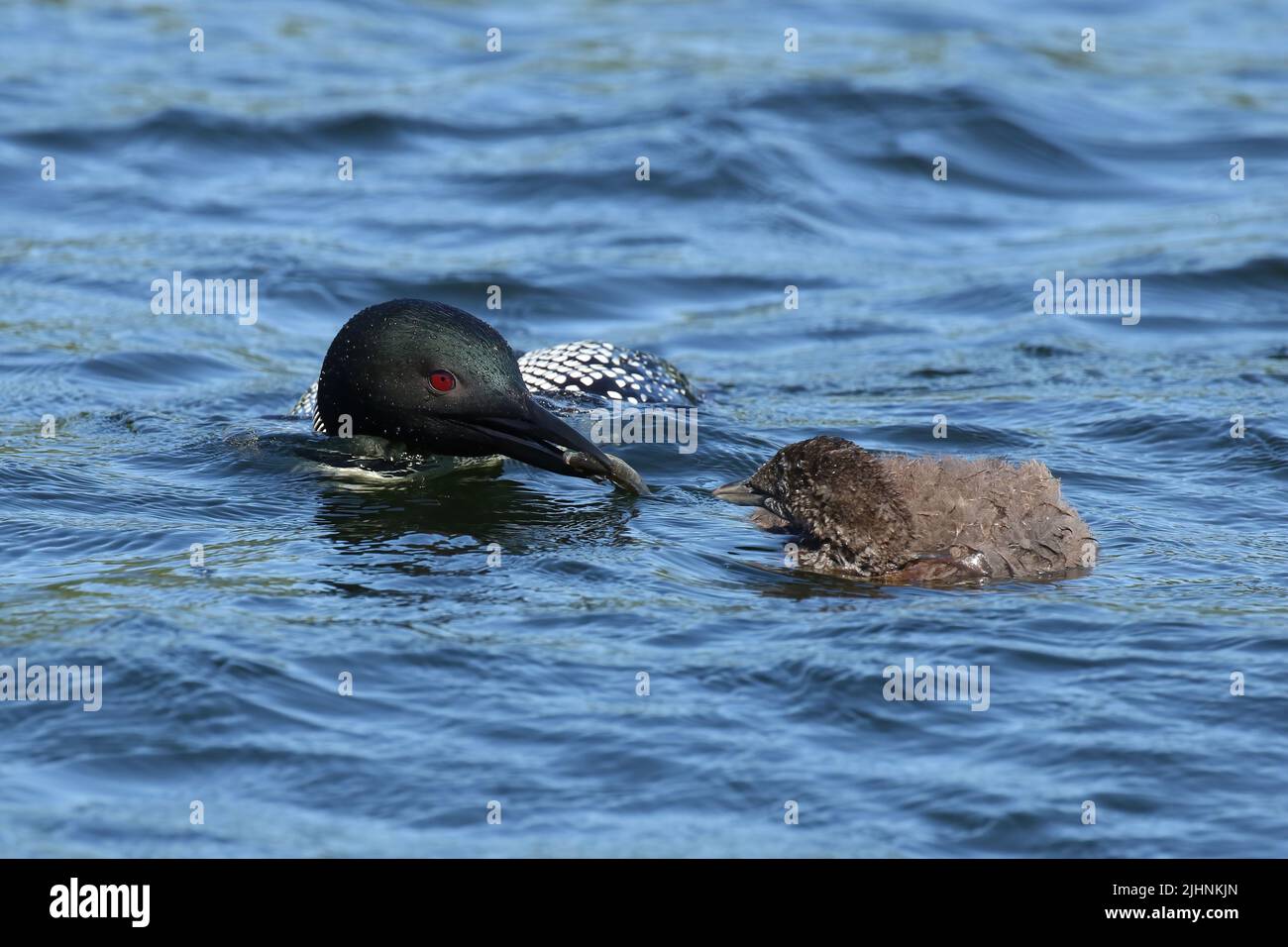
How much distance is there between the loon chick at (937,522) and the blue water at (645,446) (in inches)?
5.7

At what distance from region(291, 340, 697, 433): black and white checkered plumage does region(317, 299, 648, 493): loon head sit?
107 cm

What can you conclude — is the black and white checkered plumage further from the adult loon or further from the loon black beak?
the loon black beak

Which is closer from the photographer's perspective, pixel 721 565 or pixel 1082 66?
pixel 721 565

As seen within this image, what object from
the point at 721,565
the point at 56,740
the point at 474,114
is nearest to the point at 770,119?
the point at 474,114

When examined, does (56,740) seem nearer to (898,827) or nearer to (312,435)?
(898,827)

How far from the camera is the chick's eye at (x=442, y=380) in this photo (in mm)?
7133

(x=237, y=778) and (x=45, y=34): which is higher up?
(x=45, y=34)

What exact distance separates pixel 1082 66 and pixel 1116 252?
15.7 ft

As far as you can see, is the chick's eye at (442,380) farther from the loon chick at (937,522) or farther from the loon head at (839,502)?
the loon chick at (937,522)

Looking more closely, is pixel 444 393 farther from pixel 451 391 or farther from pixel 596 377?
pixel 596 377

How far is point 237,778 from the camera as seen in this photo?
4.79 meters

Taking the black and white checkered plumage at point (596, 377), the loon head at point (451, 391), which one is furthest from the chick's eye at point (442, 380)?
the black and white checkered plumage at point (596, 377)
